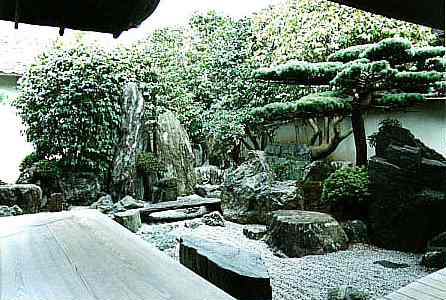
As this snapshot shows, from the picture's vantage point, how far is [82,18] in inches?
69.7

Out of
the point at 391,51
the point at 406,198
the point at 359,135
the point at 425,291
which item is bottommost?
the point at 406,198

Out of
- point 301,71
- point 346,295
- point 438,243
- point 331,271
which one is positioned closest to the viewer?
point 346,295

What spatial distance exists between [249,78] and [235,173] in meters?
2.20

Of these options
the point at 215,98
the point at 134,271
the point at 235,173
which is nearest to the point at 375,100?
the point at 235,173

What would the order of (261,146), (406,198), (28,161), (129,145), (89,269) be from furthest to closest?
(261,146) < (129,145) < (28,161) < (406,198) < (89,269)

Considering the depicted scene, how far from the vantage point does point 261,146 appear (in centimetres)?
705

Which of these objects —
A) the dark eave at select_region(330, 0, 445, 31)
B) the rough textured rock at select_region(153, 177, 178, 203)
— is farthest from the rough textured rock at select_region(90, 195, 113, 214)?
the dark eave at select_region(330, 0, 445, 31)

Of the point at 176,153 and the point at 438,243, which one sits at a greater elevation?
the point at 176,153

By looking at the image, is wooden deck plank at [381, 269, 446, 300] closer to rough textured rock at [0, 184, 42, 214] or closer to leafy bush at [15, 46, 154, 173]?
rough textured rock at [0, 184, 42, 214]

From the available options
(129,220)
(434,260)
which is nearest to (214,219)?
(129,220)

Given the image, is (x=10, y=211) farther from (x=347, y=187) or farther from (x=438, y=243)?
(x=438, y=243)

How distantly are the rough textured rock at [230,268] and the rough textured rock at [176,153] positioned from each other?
160 inches

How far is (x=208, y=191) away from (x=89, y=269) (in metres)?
4.71

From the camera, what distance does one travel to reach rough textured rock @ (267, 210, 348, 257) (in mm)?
3340
